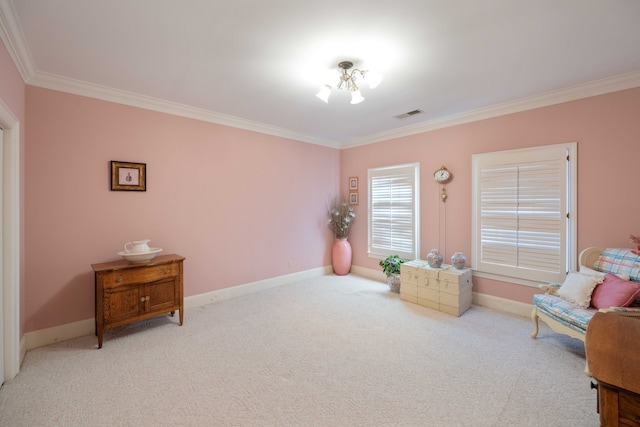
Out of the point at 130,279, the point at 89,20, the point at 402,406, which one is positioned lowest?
the point at 402,406

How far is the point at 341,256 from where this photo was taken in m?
5.17

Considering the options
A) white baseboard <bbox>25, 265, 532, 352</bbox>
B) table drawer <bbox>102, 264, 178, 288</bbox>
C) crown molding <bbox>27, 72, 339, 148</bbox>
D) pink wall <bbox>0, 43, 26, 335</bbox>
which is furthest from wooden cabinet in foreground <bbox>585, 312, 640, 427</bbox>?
crown molding <bbox>27, 72, 339, 148</bbox>

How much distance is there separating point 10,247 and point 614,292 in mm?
4928

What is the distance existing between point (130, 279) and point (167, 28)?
7.59 ft

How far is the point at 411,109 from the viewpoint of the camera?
360 centimetres

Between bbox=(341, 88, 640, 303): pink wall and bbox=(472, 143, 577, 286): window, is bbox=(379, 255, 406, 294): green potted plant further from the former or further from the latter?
bbox=(472, 143, 577, 286): window

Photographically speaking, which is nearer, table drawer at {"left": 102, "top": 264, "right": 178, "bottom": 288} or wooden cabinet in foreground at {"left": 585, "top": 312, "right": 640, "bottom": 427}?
wooden cabinet in foreground at {"left": 585, "top": 312, "right": 640, "bottom": 427}

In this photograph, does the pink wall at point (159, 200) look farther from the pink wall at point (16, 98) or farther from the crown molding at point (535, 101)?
the crown molding at point (535, 101)

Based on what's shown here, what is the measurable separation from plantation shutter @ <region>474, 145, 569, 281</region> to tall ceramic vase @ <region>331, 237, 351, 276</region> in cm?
224

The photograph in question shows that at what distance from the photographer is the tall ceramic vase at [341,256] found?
5.18m

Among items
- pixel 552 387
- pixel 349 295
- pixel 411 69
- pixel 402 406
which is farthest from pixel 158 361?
pixel 411 69

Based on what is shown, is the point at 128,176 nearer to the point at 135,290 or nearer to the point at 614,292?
the point at 135,290

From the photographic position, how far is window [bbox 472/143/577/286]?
3.03 meters

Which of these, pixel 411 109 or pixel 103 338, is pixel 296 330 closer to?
pixel 103 338
